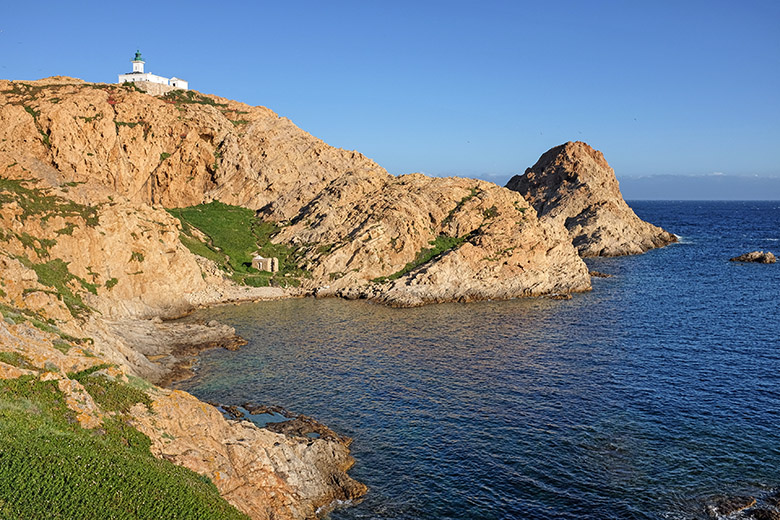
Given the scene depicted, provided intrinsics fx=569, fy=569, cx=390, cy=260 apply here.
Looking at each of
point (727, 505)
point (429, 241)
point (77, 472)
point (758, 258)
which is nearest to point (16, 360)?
point (77, 472)

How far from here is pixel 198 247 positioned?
76.7 m

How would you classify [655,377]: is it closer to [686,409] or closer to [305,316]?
[686,409]

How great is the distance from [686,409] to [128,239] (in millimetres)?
56265

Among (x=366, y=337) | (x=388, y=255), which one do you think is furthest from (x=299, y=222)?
(x=366, y=337)

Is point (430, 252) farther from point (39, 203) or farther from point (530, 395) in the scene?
point (39, 203)

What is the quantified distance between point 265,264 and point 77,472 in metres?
63.3

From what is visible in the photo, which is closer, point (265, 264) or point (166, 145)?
point (265, 264)

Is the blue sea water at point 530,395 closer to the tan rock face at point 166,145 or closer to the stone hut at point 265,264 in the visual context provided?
the stone hut at point 265,264

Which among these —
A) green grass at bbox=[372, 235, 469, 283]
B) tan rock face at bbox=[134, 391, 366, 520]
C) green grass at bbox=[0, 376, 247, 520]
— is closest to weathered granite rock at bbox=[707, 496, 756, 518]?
tan rock face at bbox=[134, 391, 366, 520]

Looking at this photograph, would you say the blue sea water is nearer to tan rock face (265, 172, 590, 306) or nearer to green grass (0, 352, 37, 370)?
tan rock face (265, 172, 590, 306)

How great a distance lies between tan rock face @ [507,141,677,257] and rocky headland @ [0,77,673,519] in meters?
44.4

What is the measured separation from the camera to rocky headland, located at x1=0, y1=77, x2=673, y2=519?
25.9 metres

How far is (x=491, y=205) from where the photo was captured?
9169 centimetres

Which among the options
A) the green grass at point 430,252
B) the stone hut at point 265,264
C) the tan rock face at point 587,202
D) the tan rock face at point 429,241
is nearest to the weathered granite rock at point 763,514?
the tan rock face at point 429,241
